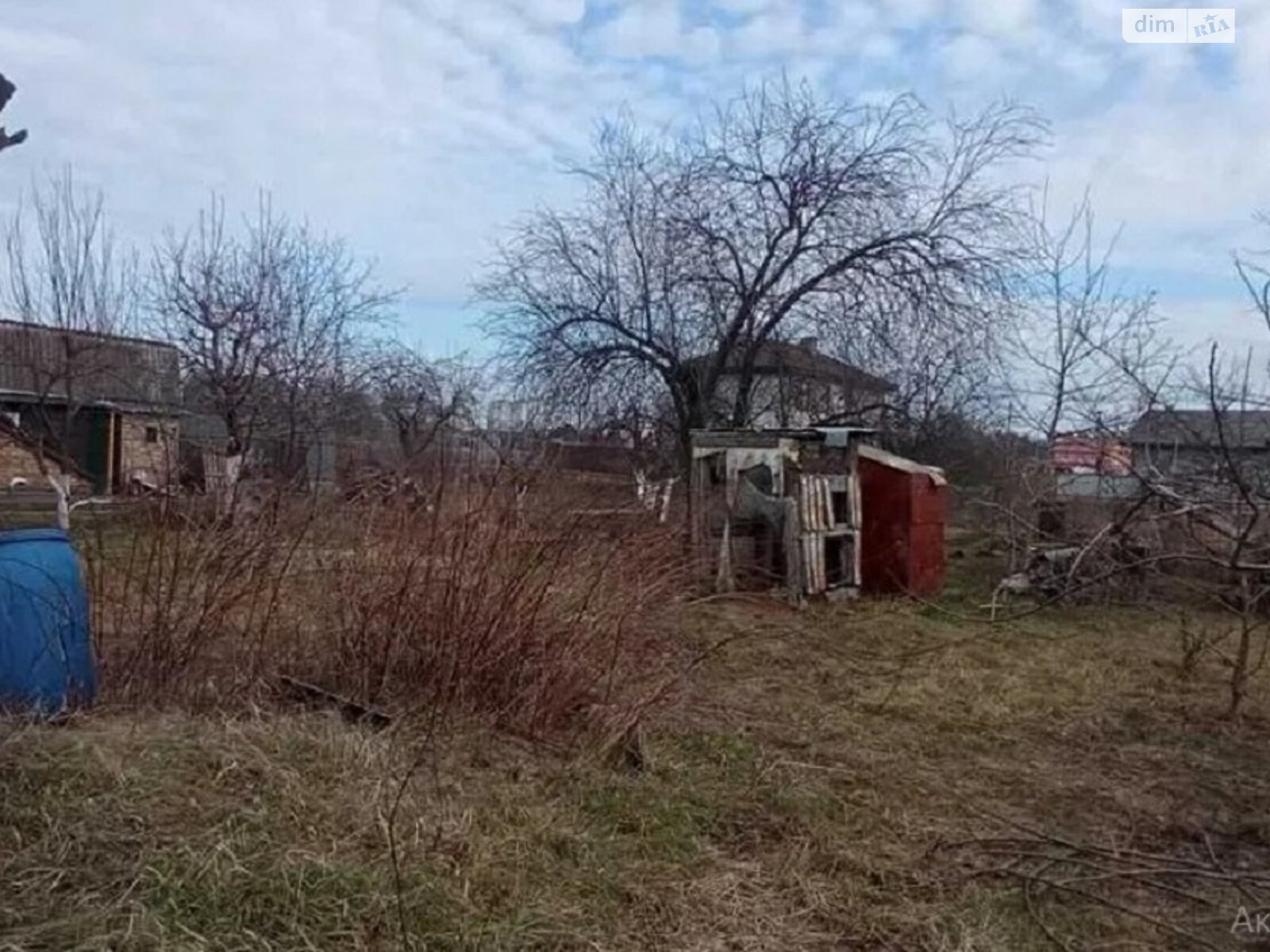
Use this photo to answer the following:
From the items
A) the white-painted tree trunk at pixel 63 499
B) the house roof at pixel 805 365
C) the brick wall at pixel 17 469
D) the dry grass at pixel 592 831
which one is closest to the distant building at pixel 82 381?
the white-painted tree trunk at pixel 63 499


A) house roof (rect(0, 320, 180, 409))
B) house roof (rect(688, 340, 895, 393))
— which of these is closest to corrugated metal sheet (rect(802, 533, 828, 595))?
house roof (rect(688, 340, 895, 393))

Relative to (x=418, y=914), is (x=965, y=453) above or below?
above

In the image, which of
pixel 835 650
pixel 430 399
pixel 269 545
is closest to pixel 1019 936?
pixel 269 545

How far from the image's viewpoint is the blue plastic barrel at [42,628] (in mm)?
3918

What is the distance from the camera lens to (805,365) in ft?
47.1

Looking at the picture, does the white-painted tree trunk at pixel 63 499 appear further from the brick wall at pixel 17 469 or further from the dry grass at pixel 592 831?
the brick wall at pixel 17 469

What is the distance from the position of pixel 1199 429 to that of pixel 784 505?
4.84m

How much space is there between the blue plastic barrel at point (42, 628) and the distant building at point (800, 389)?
11104 mm

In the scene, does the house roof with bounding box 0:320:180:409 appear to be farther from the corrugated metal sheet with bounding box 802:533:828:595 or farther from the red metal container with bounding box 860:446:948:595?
the red metal container with bounding box 860:446:948:595

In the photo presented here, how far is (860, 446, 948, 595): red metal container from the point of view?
10.6m

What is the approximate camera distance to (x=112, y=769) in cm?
314

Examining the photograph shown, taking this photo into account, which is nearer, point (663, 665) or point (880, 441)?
point (663, 665)

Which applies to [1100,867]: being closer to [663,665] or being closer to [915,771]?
[915,771]

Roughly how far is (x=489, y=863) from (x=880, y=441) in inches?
502
